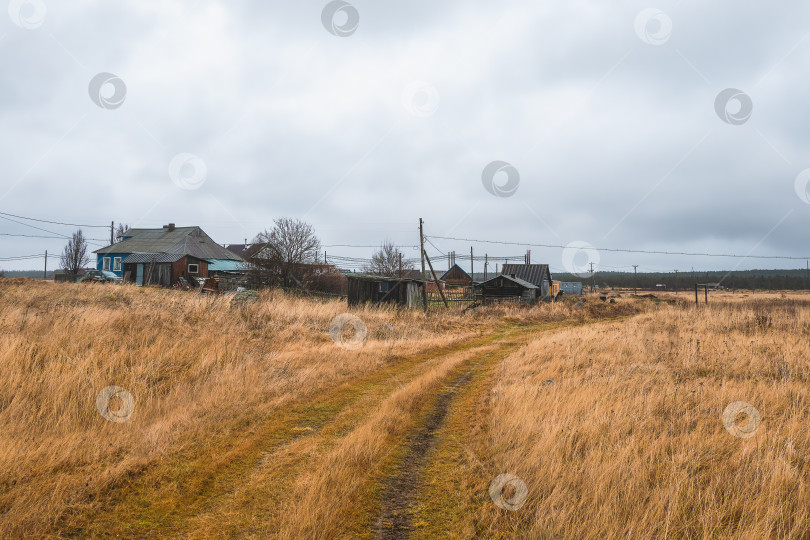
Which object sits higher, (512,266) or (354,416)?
(512,266)

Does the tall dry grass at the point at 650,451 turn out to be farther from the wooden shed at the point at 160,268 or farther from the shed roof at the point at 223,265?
the shed roof at the point at 223,265

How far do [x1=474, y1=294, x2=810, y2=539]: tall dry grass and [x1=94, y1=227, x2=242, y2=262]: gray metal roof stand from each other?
1741 inches

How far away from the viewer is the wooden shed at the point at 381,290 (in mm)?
26828

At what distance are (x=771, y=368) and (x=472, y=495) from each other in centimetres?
915

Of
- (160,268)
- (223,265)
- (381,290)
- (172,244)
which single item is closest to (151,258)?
(160,268)

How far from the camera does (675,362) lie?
10.2 meters

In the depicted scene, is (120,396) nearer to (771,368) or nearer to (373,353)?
(373,353)

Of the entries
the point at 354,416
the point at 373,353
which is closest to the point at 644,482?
the point at 354,416

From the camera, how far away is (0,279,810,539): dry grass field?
144 inches

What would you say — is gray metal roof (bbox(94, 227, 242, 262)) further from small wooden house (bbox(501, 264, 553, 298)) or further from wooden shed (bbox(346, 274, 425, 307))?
small wooden house (bbox(501, 264, 553, 298))

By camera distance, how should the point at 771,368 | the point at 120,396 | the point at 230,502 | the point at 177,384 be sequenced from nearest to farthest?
the point at 230,502
the point at 120,396
the point at 177,384
the point at 771,368

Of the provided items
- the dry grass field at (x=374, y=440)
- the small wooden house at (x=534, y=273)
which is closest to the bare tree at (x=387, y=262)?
the small wooden house at (x=534, y=273)

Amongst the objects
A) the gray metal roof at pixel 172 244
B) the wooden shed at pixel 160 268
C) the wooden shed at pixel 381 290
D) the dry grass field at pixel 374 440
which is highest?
the gray metal roof at pixel 172 244

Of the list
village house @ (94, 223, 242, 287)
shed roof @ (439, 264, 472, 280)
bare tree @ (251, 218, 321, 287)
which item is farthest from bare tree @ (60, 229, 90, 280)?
shed roof @ (439, 264, 472, 280)
